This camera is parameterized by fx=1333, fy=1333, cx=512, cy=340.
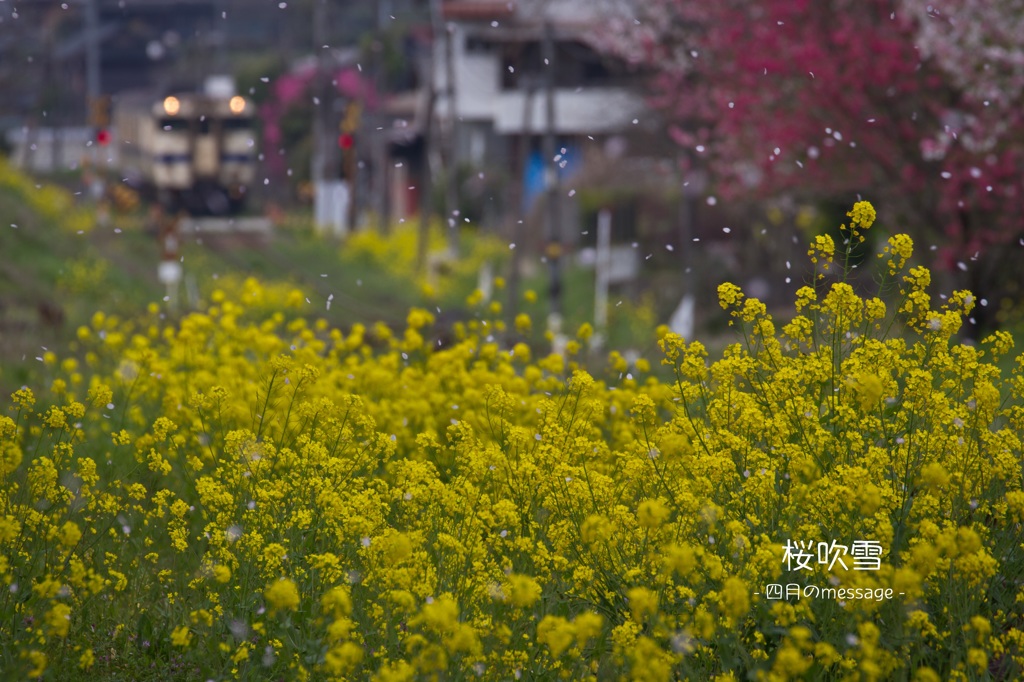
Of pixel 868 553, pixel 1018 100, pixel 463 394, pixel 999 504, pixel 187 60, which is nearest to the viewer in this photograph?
pixel 868 553

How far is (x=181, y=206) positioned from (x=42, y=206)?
732cm

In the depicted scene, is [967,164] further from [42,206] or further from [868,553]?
[42,206]

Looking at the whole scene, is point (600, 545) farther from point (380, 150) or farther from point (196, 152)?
point (380, 150)

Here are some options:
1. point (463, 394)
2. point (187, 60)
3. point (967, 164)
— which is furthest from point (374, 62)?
point (463, 394)

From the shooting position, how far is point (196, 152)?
33.3m

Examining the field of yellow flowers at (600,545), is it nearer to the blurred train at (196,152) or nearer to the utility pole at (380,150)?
the utility pole at (380,150)

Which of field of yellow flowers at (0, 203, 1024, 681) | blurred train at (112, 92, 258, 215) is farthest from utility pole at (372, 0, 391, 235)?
field of yellow flowers at (0, 203, 1024, 681)

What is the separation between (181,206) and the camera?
3438 centimetres

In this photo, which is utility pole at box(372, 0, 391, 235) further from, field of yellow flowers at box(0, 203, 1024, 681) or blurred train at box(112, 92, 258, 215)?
field of yellow flowers at box(0, 203, 1024, 681)

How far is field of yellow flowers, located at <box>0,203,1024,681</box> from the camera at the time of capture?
3654 millimetres

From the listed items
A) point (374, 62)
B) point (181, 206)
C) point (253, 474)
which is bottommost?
point (181, 206)

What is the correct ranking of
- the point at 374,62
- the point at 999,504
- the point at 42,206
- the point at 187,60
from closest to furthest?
the point at 999,504
the point at 42,206
the point at 374,62
the point at 187,60

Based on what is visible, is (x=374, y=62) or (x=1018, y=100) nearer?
(x=1018, y=100)

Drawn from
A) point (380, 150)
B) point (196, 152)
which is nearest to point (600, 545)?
point (196, 152)
